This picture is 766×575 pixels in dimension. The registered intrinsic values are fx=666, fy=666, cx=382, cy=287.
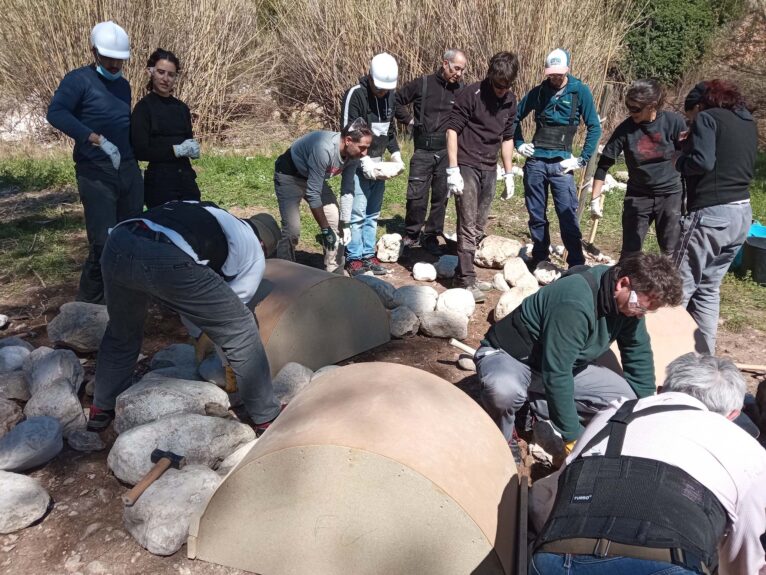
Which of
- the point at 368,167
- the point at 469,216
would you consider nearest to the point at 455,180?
the point at 469,216

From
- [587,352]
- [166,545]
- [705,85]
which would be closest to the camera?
[166,545]

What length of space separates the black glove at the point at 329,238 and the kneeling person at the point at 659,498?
3.28m

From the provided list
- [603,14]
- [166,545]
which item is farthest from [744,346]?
[603,14]

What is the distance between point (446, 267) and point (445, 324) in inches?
54.7

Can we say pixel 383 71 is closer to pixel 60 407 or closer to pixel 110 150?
pixel 110 150

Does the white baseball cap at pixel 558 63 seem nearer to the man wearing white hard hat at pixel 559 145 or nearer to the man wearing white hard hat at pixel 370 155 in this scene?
the man wearing white hard hat at pixel 559 145

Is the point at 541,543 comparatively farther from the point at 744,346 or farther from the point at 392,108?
the point at 392,108

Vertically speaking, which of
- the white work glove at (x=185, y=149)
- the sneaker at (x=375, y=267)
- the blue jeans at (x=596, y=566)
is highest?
the white work glove at (x=185, y=149)

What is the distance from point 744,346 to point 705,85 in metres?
2.02

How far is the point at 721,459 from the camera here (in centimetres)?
199

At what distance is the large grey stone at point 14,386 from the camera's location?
3.67 m

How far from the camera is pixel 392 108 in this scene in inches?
235

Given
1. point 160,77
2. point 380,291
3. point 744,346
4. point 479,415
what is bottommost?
point 744,346

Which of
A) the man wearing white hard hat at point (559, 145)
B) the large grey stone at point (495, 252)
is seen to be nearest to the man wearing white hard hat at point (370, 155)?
the large grey stone at point (495, 252)
